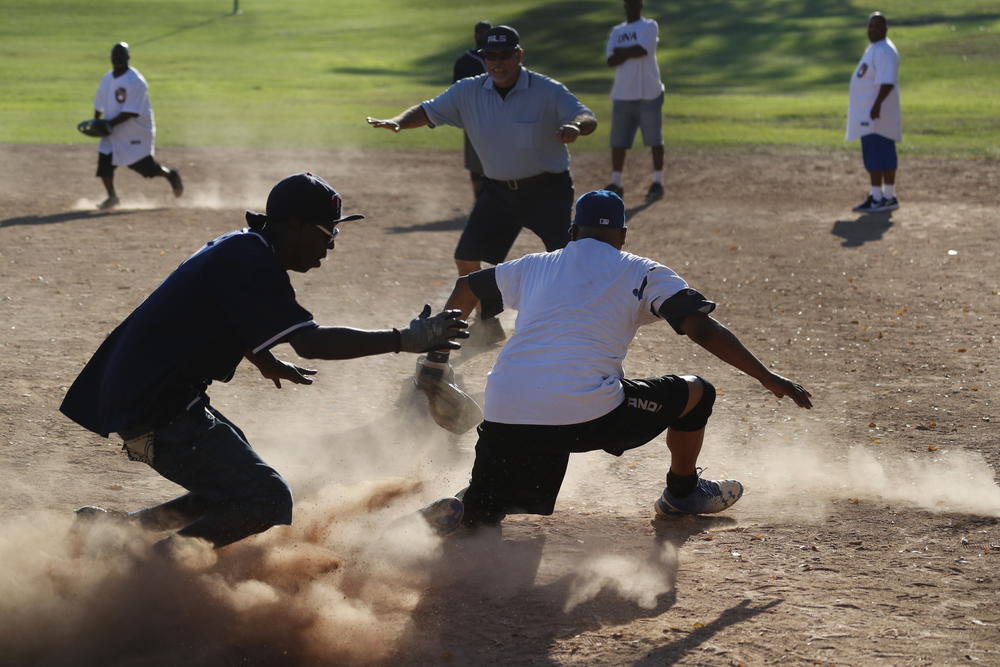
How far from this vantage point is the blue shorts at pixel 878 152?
14883 mm

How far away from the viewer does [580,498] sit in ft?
21.1

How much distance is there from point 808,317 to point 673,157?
381 inches

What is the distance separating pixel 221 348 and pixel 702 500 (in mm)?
2414

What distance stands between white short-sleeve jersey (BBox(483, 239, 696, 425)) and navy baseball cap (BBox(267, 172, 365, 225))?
102 cm

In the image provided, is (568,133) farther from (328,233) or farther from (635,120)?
(635,120)

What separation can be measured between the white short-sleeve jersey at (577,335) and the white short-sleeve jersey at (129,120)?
36.5 ft

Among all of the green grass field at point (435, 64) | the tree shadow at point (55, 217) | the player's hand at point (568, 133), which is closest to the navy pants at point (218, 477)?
the player's hand at point (568, 133)

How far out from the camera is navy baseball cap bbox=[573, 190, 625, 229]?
5422mm

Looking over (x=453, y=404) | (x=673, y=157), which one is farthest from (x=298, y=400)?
(x=673, y=157)

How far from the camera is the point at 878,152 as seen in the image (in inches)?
587

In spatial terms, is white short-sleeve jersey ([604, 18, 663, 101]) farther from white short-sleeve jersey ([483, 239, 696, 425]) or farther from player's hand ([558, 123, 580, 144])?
white short-sleeve jersey ([483, 239, 696, 425])

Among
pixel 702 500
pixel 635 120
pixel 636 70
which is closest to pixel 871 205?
pixel 635 120

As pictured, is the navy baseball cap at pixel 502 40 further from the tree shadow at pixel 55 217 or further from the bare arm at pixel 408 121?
the tree shadow at pixel 55 217

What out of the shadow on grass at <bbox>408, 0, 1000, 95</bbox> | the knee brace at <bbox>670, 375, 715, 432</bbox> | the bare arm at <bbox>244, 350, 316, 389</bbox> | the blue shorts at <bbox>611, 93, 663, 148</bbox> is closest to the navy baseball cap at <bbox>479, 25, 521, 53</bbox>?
the knee brace at <bbox>670, 375, 715, 432</bbox>
